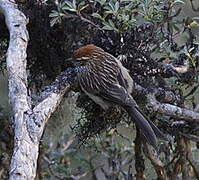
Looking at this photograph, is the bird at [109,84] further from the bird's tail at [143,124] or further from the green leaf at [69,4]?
the green leaf at [69,4]

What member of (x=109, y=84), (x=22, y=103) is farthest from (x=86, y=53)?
(x=22, y=103)

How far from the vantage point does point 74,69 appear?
1.84 m

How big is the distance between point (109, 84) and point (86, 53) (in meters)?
0.13

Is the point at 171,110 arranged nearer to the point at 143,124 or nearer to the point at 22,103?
the point at 143,124

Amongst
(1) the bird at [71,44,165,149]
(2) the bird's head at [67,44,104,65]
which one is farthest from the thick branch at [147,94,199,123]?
(2) the bird's head at [67,44,104,65]

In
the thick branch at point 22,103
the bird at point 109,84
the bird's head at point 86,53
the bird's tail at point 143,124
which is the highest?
the thick branch at point 22,103

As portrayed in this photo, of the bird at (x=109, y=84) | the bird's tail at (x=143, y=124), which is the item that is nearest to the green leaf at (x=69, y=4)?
the bird at (x=109, y=84)

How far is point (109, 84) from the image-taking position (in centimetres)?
181

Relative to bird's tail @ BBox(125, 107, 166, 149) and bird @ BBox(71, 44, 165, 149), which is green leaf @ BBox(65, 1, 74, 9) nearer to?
bird @ BBox(71, 44, 165, 149)

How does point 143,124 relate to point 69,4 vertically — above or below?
below

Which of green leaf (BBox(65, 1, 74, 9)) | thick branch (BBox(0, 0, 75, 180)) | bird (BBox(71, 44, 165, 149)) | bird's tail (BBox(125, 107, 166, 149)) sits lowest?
bird's tail (BBox(125, 107, 166, 149))

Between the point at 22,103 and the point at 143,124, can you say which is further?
the point at 143,124

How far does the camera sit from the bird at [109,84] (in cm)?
178

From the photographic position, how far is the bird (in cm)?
178
